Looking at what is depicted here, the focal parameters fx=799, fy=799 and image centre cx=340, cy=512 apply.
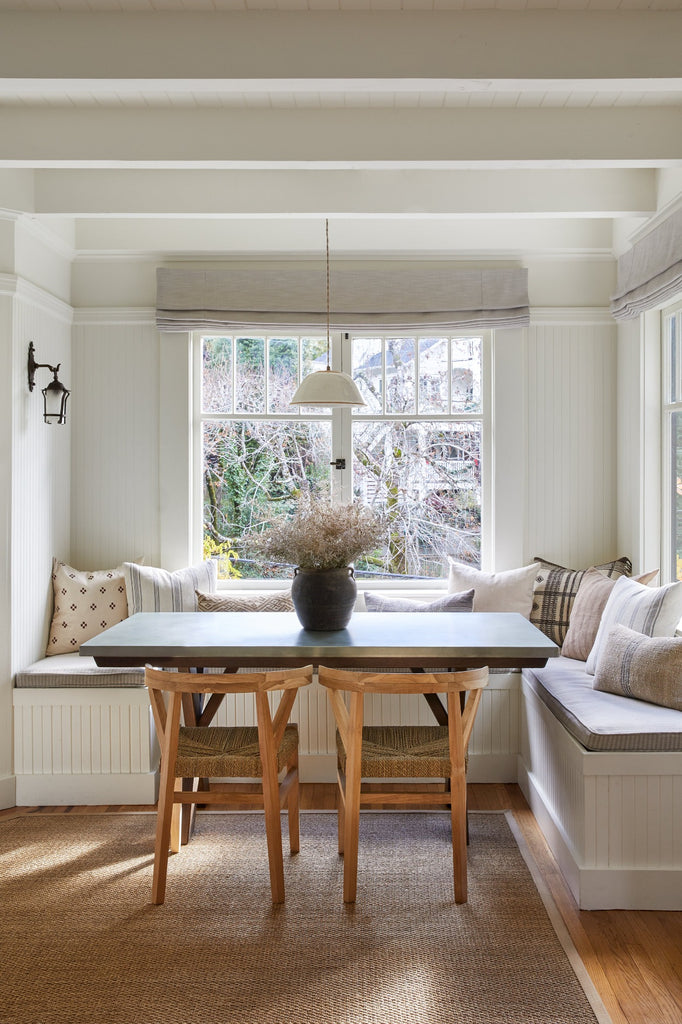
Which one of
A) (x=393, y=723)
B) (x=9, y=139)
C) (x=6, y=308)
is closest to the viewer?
(x=9, y=139)

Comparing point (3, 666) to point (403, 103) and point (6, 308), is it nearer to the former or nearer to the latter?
point (6, 308)

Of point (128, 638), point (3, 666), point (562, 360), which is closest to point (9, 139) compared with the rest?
point (128, 638)

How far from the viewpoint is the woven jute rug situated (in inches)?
85.3

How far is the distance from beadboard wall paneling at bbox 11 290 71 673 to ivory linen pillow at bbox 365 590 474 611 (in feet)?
5.37

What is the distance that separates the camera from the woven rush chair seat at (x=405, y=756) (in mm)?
2686

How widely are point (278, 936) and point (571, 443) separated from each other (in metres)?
2.89

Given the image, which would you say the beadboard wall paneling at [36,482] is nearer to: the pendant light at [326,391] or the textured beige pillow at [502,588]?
the pendant light at [326,391]

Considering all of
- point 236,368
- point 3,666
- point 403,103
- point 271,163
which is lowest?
point 3,666

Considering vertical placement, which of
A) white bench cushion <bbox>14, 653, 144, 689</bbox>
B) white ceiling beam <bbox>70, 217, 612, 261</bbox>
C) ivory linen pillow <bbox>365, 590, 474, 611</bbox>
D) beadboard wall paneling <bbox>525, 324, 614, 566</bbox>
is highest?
white ceiling beam <bbox>70, 217, 612, 261</bbox>

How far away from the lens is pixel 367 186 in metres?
3.69

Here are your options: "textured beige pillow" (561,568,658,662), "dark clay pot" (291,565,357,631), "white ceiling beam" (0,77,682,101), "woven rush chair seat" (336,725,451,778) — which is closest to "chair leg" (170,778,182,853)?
"woven rush chair seat" (336,725,451,778)

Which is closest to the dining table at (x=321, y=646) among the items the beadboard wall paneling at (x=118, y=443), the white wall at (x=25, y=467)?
the white wall at (x=25, y=467)

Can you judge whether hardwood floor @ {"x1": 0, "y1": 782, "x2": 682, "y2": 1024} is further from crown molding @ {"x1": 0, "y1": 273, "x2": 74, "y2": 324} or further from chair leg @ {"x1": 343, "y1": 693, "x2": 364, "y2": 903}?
crown molding @ {"x1": 0, "y1": 273, "x2": 74, "y2": 324}
